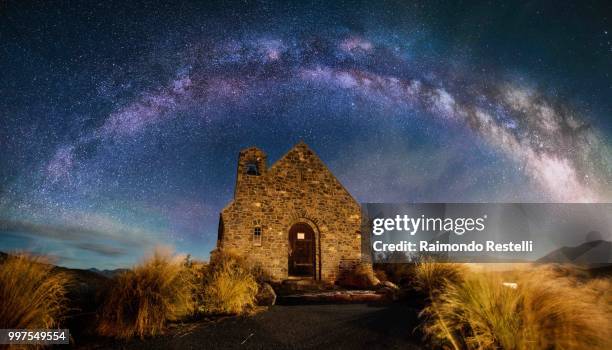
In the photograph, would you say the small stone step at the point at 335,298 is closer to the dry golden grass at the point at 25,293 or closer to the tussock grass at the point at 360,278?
the tussock grass at the point at 360,278

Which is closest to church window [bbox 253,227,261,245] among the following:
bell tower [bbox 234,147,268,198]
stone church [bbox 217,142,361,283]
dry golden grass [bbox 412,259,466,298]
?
stone church [bbox 217,142,361,283]

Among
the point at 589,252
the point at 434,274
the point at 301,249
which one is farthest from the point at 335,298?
the point at 589,252

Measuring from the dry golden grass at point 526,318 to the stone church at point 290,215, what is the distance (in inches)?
390

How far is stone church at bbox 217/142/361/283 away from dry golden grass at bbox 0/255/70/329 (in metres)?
9.38

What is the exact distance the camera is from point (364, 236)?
51.4ft

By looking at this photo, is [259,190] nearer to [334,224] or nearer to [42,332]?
[334,224]

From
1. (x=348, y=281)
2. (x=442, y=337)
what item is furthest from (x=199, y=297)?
(x=348, y=281)

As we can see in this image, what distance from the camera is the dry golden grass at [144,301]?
5.04m

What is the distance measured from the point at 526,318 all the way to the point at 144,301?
579cm

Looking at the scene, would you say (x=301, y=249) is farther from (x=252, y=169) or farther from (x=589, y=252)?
(x=589, y=252)

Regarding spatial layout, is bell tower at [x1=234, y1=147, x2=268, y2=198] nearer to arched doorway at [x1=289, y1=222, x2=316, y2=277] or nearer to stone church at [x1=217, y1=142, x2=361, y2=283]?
stone church at [x1=217, y1=142, x2=361, y2=283]

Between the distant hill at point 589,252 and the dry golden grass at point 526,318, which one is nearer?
the dry golden grass at point 526,318

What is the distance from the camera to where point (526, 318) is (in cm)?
396

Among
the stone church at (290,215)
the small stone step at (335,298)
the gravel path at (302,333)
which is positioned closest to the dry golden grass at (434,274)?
the small stone step at (335,298)
